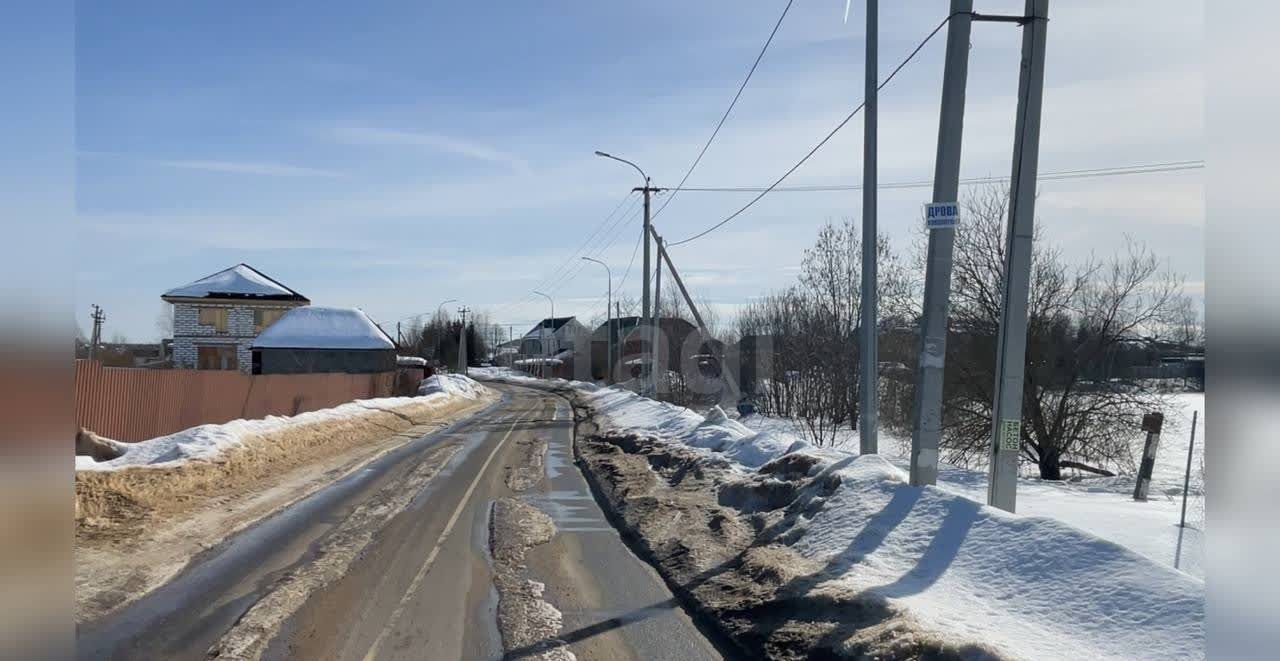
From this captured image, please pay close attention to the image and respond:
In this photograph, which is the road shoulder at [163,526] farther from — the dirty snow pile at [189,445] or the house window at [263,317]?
the house window at [263,317]

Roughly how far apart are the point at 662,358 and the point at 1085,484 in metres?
38.6

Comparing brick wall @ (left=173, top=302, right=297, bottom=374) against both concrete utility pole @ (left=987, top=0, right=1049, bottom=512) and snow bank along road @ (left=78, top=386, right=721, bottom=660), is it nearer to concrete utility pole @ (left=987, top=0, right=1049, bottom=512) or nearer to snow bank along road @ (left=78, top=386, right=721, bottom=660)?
snow bank along road @ (left=78, top=386, right=721, bottom=660)

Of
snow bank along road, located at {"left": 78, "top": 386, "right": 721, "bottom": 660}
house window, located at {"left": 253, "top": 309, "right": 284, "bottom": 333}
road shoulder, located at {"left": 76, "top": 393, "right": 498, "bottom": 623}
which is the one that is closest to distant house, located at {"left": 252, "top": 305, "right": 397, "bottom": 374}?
house window, located at {"left": 253, "top": 309, "right": 284, "bottom": 333}

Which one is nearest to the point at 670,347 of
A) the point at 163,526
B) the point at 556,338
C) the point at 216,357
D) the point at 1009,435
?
the point at 216,357

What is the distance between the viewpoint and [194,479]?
593 inches

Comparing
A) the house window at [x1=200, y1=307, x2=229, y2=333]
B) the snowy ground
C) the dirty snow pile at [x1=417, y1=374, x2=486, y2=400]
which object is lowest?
the dirty snow pile at [x1=417, y1=374, x2=486, y2=400]

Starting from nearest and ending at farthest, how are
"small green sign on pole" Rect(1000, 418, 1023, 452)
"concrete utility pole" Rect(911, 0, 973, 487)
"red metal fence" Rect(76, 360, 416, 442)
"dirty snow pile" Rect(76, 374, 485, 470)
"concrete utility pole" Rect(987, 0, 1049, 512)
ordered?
"concrete utility pole" Rect(987, 0, 1049, 512), "small green sign on pole" Rect(1000, 418, 1023, 452), "concrete utility pole" Rect(911, 0, 973, 487), "dirty snow pile" Rect(76, 374, 485, 470), "red metal fence" Rect(76, 360, 416, 442)

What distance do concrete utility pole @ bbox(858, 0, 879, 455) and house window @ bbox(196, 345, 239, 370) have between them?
5421 cm

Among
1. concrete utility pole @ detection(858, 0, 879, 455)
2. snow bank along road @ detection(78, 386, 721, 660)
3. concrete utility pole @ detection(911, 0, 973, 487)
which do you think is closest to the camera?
snow bank along road @ detection(78, 386, 721, 660)

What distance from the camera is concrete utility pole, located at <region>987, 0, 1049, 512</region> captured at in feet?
32.5

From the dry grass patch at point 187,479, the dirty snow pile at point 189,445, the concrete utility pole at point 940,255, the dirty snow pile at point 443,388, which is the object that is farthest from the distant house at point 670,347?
the concrete utility pole at point 940,255

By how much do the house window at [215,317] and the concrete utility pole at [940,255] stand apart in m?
58.1

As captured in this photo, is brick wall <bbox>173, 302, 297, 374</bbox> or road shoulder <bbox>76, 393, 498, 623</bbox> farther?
brick wall <bbox>173, 302, 297, 374</bbox>
